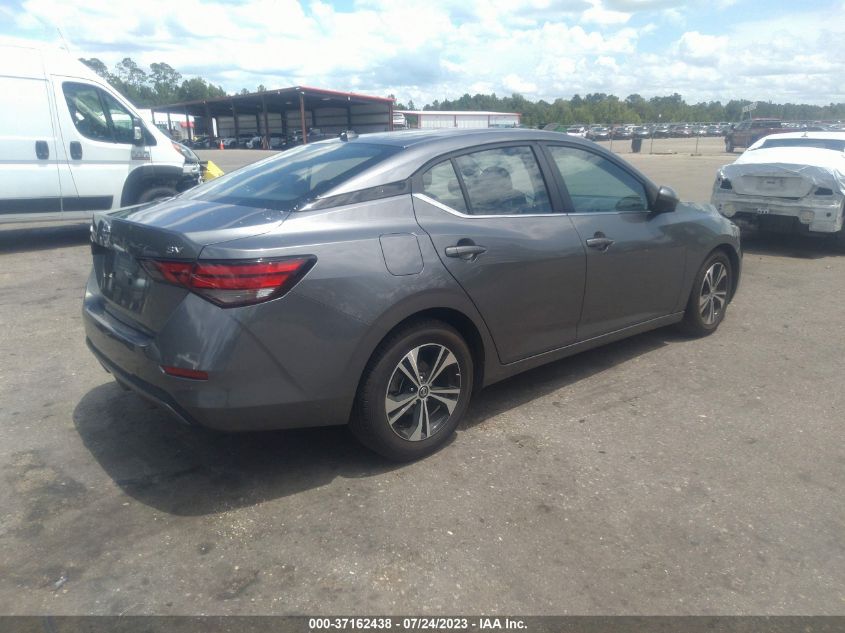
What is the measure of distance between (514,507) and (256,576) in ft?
3.84

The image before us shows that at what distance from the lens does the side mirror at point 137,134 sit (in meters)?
8.98

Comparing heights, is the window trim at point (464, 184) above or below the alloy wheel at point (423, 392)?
above

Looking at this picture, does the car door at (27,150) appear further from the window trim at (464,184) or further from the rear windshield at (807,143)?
the rear windshield at (807,143)

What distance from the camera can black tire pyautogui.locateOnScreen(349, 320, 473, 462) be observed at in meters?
3.19

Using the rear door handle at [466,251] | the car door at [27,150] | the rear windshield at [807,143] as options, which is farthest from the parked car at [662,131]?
the rear door handle at [466,251]

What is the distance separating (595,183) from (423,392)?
1.97 metres

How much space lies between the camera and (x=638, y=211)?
4.59 metres

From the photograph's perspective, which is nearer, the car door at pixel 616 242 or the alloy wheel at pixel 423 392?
the alloy wheel at pixel 423 392

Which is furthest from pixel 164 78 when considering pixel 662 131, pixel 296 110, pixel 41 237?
pixel 41 237

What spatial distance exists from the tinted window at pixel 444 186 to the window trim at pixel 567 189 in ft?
2.64

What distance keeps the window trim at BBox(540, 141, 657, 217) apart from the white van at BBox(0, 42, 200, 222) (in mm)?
6641

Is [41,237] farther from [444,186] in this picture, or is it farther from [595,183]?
[595,183]

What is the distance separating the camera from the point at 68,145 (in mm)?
8430

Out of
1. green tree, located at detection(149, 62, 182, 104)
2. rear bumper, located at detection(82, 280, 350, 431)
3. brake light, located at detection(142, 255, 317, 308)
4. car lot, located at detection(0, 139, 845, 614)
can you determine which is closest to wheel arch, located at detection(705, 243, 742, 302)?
car lot, located at detection(0, 139, 845, 614)
